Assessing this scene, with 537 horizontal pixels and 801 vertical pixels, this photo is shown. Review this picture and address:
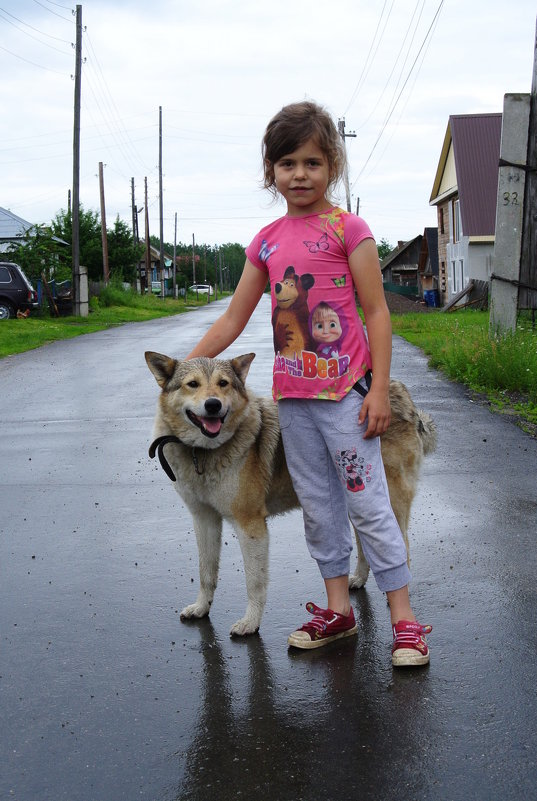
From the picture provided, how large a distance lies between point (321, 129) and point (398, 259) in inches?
3188

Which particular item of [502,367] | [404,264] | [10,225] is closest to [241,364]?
[502,367]

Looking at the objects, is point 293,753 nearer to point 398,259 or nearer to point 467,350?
point 467,350

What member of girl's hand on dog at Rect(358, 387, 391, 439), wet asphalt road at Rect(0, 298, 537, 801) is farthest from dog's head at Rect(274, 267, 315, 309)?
wet asphalt road at Rect(0, 298, 537, 801)

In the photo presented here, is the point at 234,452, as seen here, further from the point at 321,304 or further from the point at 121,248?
the point at 121,248

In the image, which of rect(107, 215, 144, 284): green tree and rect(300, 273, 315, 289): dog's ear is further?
rect(107, 215, 144, 284): green tree

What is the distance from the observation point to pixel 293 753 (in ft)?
10.0

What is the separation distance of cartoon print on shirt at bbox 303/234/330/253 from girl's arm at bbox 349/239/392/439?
126mm

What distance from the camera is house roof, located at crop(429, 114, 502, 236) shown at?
40.3m

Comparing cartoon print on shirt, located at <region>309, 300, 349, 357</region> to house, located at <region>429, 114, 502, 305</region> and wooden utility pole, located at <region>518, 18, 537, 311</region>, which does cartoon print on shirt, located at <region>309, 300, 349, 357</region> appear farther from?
house, located at <region>429, 114, 502, 305</region>

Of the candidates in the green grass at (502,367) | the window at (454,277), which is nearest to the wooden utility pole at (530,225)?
the green grass at (502,367)

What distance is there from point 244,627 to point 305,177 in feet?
6.86

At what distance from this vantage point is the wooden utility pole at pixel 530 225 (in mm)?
A: 11953

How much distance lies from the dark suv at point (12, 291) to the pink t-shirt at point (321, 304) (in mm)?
27429

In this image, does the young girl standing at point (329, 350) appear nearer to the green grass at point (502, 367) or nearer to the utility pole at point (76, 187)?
the green grass at point (502, 367)
